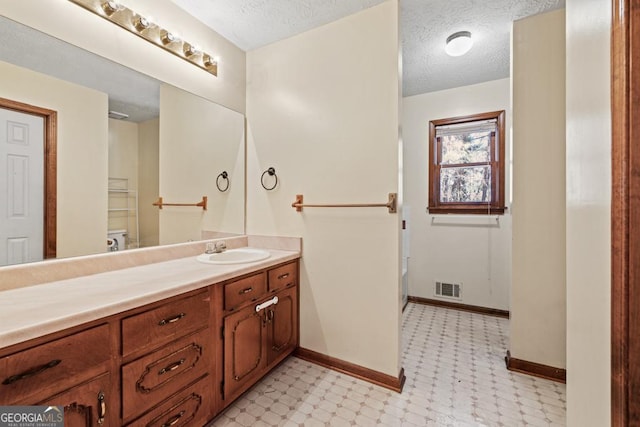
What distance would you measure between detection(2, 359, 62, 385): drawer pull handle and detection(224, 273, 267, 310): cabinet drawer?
2.27 feet

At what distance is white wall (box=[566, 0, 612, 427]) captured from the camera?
625 millimetres

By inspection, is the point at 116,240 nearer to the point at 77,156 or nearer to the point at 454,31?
the point at 77,156

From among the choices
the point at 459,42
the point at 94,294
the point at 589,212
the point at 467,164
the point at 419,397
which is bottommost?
the point at 419,397

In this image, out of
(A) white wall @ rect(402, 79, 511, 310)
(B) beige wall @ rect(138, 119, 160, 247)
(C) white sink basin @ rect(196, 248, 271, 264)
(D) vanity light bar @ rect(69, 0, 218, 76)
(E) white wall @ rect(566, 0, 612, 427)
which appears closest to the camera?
(E) white wall @ rect(566, 0, 612, 427)

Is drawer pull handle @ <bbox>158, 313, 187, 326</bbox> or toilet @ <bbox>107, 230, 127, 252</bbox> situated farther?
toilet @ <bbox>107, 230, 127, 252</bbox>

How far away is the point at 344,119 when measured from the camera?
1.90 metres

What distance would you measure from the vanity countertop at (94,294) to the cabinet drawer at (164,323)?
6 centimetres

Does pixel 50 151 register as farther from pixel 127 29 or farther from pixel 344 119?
pixel 344 119

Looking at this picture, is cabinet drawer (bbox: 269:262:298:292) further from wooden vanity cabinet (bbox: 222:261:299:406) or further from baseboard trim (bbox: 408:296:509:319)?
baseboard trim (bbox: 408:296:509:319)

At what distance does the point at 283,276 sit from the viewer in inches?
76.1

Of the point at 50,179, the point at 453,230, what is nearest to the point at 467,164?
the point at 453,230

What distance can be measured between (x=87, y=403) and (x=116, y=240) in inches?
34.4

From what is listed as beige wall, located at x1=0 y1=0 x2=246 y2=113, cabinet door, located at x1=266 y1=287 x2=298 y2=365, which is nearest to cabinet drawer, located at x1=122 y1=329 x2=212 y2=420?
cabinet door, located at x1=266 y1=287 x2=298 y2=365

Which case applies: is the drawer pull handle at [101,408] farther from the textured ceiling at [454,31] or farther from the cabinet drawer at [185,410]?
the textured ceiling at [454,31]
